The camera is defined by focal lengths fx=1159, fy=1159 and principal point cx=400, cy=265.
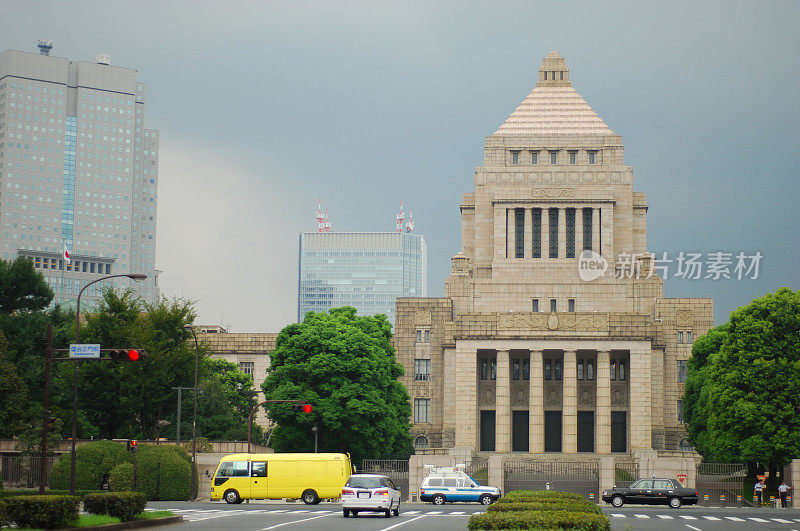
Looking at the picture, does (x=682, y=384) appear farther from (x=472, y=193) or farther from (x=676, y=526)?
(x=676, y=526)

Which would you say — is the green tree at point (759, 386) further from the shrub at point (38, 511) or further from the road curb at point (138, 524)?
the shrub at point (38, 511)

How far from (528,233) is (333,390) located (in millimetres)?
38787

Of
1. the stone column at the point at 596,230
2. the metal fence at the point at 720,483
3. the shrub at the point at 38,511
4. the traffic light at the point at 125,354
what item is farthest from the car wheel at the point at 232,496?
the stone column at the point at 596,230

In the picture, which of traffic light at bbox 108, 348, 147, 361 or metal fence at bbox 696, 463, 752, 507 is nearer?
traffic light at bbox 108, 348, 147, 361

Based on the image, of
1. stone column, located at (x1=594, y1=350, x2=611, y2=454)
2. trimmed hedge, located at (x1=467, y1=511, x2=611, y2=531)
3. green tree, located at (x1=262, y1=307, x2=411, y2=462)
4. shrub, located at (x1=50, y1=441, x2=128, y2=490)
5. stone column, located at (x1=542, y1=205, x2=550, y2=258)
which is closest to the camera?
trimmed hedge, located at (x1=467, y1=511, x2=611, y2=531)

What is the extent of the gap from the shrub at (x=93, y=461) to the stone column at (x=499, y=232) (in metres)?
56.3

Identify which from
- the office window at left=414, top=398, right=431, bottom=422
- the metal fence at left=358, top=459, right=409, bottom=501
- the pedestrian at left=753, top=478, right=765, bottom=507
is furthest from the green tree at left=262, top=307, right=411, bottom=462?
the pedestrian at left=753, top=478, right=765, bottom=507

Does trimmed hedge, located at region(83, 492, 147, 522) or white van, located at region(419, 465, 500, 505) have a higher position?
trimmed hedge, located at region(83, 492, 147, 522)

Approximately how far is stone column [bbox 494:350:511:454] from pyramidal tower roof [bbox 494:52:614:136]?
2798 centimetres

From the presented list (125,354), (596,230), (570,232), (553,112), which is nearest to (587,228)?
(596,230)

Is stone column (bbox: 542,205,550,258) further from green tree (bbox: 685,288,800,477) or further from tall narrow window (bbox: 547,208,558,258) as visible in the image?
green tree (bbox: 685,288,800,477)

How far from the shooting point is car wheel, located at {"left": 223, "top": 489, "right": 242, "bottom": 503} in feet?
192

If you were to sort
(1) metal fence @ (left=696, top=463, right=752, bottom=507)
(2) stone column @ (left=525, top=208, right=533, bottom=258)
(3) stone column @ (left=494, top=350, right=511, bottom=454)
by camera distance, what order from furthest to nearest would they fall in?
(2) stone column @ (left=525, top=208, right=533, bottom=258), (3) stone column @ (left=494, top=350, right=511, bottom=454), (1) metal fence @ (left=696, top=463, right=752, bottom=507)

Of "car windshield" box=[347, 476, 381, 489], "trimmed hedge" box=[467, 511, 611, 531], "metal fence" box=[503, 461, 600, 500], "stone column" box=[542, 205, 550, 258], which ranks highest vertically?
"stone column" box=[542, 205, 550, 258]
